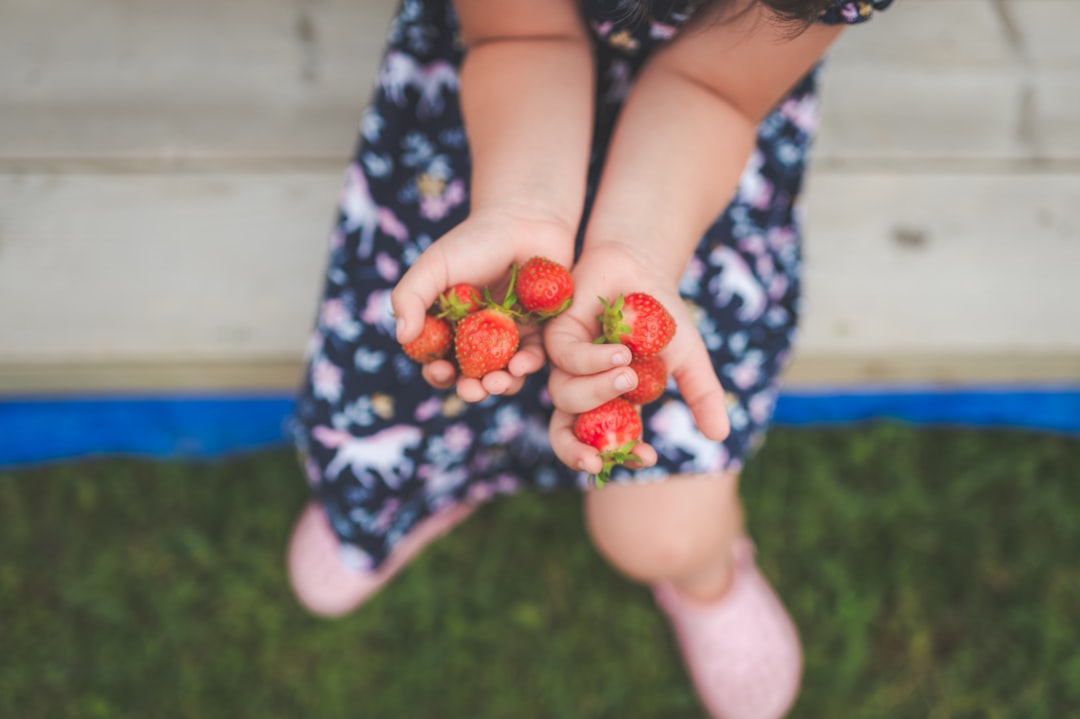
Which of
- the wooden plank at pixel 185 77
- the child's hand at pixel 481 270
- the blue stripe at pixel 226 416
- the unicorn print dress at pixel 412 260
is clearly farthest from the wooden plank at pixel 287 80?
the child's hand at pixel 481 270

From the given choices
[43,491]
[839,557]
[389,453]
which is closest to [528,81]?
[389,453]

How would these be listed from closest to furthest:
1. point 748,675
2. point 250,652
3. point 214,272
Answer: point 214,272 < point 748,675 < point 250,652

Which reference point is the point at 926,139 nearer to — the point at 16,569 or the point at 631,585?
the point at 631,585

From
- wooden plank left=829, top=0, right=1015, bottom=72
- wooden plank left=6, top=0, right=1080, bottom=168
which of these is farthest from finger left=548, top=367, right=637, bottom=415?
wooden plank left=829, top=0, right=1015, bottom=72

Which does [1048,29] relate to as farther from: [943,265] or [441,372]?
[441,372]

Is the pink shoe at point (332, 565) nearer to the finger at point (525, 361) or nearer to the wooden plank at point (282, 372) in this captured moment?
the wooden plank at point (282, 372)

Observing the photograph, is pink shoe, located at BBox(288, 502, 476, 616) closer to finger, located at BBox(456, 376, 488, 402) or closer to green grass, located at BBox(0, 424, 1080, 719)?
green grass, located at BBox(0, 424, 1080, 719)

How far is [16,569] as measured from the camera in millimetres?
1607

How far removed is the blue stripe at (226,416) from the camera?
1.53m

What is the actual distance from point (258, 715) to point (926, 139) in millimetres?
1475

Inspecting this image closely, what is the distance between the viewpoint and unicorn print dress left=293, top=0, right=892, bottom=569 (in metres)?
1.16

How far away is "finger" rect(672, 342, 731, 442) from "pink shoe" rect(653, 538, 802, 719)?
0.63m

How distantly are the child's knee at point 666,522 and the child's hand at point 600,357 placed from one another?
0.30 meters

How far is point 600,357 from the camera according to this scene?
828 mm
